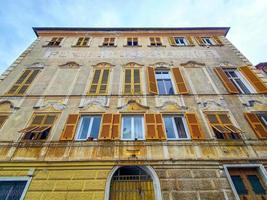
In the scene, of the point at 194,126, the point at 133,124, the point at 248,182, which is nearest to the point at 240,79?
the point at 194,126

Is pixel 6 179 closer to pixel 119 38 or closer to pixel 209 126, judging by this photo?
pixel 209 126

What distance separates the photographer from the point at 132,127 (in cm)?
841

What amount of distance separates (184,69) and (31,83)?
8816mm

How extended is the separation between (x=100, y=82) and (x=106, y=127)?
3.30 m

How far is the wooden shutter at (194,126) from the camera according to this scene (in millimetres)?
7844

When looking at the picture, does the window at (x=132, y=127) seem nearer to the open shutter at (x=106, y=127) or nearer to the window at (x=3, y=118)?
the open shutter at (x=106, y=127)

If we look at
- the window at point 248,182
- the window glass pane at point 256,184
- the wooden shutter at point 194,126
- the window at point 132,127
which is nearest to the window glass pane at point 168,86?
the wooden shutter at point 194,126

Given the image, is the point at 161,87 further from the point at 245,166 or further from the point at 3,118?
the point at 3,118

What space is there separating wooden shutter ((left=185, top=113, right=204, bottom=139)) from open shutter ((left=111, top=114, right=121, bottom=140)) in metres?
3.03

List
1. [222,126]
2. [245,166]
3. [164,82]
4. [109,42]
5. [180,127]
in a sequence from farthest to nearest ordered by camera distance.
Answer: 1. [109,42]
2. [164,82]
3. [180,127]
4. [222,126]
5. [245,166]

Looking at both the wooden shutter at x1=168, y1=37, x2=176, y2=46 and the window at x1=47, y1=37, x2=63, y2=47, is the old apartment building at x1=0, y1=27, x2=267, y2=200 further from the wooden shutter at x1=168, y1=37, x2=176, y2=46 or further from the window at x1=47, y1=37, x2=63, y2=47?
the wooden shutter at x1=168, y1=37, x2=176, y2=46

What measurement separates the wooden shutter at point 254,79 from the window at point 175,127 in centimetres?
467

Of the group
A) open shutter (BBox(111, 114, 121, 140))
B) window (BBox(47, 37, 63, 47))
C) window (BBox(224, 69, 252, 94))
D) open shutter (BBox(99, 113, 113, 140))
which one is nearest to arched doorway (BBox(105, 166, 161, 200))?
open shutter (BBox(111, 114, 121, 140))

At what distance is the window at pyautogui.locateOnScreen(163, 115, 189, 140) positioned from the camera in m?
8.06
